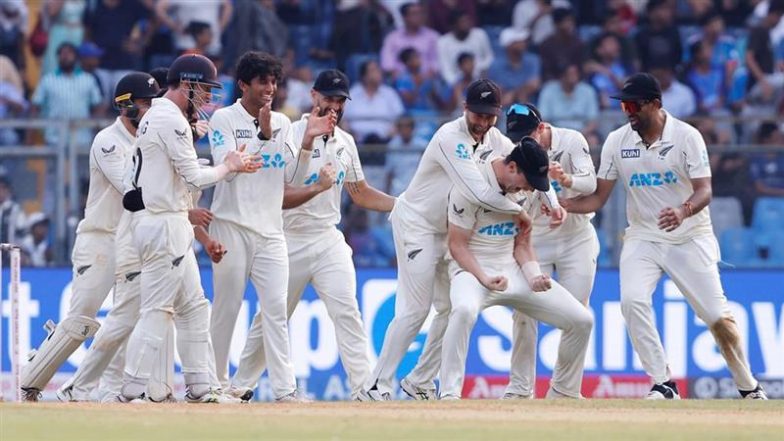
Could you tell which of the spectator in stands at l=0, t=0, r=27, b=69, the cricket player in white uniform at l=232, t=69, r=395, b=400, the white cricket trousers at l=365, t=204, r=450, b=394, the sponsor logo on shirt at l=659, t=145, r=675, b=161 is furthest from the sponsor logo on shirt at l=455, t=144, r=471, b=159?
the spectator in stands at l=0, t=0, r=27, b=69

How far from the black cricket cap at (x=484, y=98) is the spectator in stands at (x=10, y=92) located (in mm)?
8740

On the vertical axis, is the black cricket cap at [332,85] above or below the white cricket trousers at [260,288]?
above

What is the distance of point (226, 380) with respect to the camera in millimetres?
13406

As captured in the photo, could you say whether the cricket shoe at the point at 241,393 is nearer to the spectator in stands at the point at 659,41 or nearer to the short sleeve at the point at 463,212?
the short sleeve at the point at 463,212

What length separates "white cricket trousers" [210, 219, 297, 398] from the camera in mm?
12758

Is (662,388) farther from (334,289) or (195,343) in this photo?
(195,343)

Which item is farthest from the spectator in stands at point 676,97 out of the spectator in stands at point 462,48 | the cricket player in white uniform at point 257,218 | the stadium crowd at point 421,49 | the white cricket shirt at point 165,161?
the white cricket shirt at point 165,161

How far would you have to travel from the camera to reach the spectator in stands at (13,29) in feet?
70.2

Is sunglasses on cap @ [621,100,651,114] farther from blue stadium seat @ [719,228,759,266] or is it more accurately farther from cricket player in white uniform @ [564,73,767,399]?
blue stadium seat @ [719,228,759,266]

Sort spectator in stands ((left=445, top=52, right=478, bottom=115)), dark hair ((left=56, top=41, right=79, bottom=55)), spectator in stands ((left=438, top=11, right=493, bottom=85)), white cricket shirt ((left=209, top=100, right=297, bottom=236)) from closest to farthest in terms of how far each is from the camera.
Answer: white cricket shirt ((left=209, top=100, right=297, bottom=236)) → dark hair ((left=56, top=41, right=79, bottom=55)) → spectator in stands ((left=445, top=52, right=478, bottom=115)) → spectator in stands ((left=438, top=11, right=493, bottom=85))

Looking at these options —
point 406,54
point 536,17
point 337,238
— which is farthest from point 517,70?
point 337,238

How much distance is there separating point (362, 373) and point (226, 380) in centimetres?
100

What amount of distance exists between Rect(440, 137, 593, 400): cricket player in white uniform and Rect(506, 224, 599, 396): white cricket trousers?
0.64m

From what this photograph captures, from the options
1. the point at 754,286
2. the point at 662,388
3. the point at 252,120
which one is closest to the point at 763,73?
the point at 754,286
